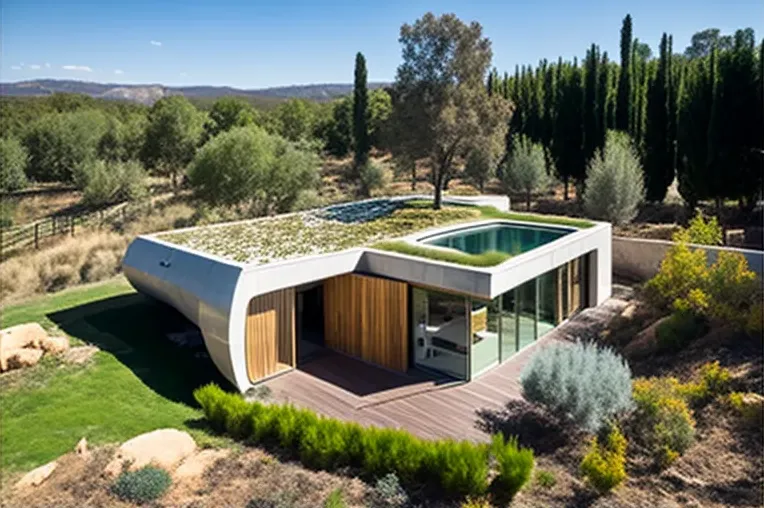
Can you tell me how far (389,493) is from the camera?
7375 millimetres

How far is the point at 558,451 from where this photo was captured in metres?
8.59

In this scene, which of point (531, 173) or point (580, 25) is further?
point (531, 173)

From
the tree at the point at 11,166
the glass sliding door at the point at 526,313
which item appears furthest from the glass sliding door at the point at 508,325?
the tree at the point at 11,166

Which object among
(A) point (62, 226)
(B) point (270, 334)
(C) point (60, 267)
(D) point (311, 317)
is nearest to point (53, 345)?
(B) point (270, 334)

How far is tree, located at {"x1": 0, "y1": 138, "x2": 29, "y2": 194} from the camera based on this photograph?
35.6 m

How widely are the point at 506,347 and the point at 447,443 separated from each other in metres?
5.52

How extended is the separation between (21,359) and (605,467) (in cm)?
1220

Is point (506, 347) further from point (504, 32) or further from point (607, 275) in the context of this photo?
point (504, 32)

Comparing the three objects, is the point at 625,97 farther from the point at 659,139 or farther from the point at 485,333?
the point at 485,333

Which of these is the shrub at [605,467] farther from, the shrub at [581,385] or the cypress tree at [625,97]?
the cypress tree at [625,97]

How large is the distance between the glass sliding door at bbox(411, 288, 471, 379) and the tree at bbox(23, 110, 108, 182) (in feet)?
117

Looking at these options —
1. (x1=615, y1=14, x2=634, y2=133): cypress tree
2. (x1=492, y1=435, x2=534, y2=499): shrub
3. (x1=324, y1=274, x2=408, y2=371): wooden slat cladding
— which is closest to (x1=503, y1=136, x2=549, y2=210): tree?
(x1=615, y1=14, x2=634, y2=133): cypress tree

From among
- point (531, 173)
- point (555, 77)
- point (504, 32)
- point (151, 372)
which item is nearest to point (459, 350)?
point (151, 372)

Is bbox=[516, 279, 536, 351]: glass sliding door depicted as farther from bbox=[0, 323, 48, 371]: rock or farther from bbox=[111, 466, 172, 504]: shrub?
bbox=[0, 323, 48, 371]: rock
